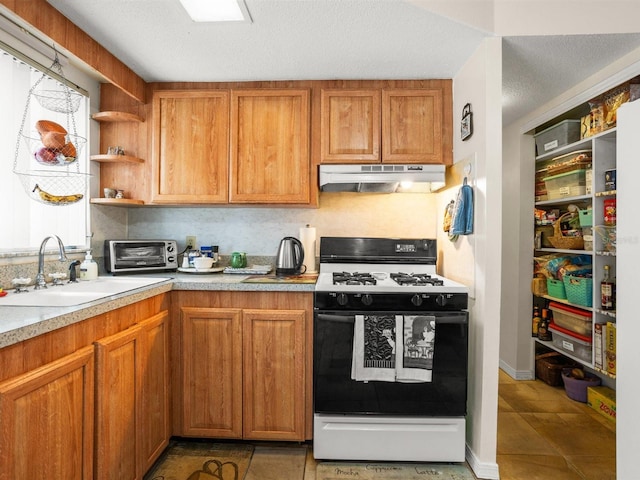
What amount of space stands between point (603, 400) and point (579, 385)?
0.67 ft

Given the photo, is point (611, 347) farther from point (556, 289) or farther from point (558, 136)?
point (558, 136)

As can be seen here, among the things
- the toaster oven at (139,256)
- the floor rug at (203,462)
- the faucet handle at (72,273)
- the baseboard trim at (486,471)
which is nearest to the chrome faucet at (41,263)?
the faucet handle at (72,273)

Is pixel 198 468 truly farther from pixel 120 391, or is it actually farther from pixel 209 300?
pixel 209 300

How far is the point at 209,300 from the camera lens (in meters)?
2.06

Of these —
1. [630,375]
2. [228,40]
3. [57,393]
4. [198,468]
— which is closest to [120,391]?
[57,393]

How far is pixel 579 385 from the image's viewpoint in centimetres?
269

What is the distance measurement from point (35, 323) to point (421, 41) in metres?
2.07

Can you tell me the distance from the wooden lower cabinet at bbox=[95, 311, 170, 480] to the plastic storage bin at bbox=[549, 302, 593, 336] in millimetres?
2721

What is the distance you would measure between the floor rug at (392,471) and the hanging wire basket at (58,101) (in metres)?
2.31

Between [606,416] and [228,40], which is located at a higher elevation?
[228,40]

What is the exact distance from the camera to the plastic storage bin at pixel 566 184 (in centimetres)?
264

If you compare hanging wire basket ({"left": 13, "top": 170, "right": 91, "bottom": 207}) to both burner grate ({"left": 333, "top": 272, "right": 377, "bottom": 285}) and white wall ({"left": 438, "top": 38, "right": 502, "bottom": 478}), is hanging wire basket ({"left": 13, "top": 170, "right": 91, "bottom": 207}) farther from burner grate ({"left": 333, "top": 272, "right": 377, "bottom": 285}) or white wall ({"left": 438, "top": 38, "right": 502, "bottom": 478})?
white wall ({"left": 438, "top": 38, "right": 502, "bottom": 478})

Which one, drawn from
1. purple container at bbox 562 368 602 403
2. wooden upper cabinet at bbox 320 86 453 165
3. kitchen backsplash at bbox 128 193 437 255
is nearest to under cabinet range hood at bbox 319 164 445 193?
wooden upper cabinet at bbox 320 86 453 165

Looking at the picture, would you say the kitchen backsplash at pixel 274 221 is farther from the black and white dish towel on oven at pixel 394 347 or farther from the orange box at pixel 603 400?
the orange box at pixel 603 400
